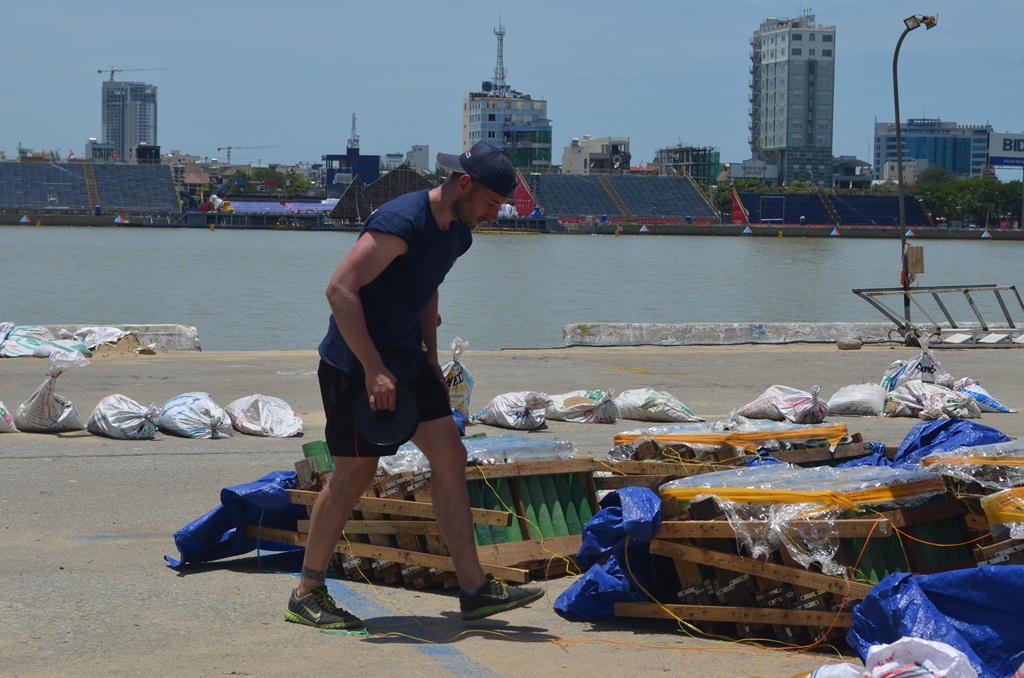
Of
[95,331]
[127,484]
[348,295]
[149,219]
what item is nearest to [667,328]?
[95,331]

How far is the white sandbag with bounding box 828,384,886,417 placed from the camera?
36.9 feet

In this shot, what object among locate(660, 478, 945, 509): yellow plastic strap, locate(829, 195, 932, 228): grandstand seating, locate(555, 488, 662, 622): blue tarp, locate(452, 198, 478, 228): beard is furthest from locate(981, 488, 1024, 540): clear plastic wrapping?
locate(829, 195, 932, 228): grandstand seating

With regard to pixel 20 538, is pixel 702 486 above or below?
above

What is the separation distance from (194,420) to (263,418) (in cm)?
55

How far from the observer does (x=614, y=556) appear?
16.3 feet

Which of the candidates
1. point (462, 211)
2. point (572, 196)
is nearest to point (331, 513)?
point (462, 211)

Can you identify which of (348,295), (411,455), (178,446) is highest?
(348,295)

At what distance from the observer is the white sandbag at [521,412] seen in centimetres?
1033

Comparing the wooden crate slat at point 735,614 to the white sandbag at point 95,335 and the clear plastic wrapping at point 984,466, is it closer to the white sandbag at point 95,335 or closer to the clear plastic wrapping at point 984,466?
the clear plastic wrapping at point 984,466

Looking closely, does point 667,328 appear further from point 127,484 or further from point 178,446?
point 127,484

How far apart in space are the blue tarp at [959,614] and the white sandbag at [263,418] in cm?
616

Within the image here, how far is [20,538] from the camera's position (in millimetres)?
6059

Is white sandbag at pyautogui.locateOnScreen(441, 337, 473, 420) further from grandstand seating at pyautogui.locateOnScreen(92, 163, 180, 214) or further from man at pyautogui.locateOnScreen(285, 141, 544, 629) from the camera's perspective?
grandstand seating at pyautogui.locateOnScreen(92, 163, 180, 214)

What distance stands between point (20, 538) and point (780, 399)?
21.5 ft
